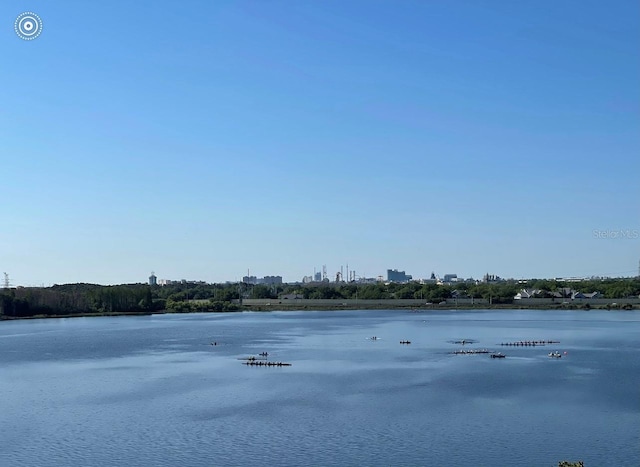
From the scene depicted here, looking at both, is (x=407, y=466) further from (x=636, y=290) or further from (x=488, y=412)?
(x=636, y=290)

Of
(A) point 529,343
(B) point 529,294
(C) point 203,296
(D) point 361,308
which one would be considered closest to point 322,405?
(A) point 529,343

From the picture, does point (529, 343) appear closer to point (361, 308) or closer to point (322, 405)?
point (322, 405)

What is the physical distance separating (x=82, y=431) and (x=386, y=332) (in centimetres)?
4932

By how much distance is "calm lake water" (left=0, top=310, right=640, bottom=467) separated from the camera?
75.7 ft

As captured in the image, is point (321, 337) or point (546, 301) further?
point (546, 301)

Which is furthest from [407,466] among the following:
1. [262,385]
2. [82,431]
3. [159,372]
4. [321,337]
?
[321,337]

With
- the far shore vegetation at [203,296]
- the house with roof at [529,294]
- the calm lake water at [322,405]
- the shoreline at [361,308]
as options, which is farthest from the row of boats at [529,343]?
the house with roof at [529,294]

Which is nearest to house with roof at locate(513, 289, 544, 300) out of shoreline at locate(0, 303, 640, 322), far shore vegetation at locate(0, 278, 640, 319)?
far shore vegetation at locate(0, 278, 640, 319)

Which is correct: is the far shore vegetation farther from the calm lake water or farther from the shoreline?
the calm lake water

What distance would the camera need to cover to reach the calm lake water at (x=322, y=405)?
75.7 ft

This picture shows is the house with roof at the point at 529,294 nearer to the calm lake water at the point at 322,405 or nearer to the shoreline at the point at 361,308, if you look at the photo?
the shoreline at the point at 361,308

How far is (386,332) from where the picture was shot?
73.1 metres

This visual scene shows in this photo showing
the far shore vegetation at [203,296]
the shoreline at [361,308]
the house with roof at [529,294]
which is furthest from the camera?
the house with roof at [529,294]

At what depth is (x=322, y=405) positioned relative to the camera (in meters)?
30.8
